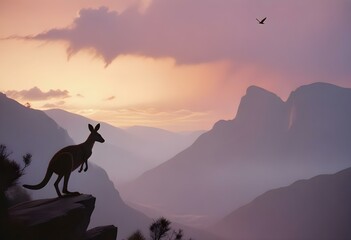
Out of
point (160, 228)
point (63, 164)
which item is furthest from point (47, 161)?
point (63, 164)

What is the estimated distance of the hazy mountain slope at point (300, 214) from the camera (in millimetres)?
130250

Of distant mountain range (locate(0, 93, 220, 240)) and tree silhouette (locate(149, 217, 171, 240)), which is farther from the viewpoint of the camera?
distant mountain range (locate(0, 93, 220, 240))

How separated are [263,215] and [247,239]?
1332 centimetres

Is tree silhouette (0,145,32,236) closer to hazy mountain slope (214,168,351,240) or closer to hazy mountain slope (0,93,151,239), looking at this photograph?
hazy mountain slope (0,93,151,239)

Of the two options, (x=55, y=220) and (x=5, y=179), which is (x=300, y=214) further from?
(x=5, y=179)

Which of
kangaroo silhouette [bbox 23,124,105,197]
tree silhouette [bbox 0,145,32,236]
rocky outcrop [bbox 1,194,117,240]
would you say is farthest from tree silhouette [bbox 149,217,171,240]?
tree silhouette [bbox 0,145,32,236]

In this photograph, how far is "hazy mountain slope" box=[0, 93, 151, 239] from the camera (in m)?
116

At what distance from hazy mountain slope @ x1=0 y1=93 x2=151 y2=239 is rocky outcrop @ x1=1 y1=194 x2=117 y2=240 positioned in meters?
93.5

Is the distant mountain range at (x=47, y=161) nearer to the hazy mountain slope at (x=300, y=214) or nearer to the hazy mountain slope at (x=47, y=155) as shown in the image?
the hazy mountain slope at (x=47, y=155)

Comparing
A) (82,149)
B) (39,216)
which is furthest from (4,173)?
(82,149)

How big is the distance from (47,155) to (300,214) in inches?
3813

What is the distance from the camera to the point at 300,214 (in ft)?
480

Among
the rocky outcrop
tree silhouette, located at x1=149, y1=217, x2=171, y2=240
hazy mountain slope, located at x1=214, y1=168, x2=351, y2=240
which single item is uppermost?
the rocky outcrop

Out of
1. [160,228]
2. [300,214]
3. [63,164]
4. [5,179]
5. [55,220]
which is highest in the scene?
[63,164]
